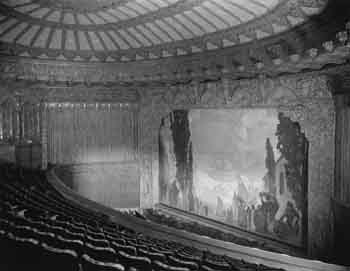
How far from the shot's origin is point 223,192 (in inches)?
465

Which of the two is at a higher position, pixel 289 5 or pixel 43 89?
pixel 289 5

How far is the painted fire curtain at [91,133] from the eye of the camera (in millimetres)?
13984

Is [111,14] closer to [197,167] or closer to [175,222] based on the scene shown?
[197,167]

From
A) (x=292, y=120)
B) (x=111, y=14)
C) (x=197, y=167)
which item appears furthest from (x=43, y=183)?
(x=292, y=120)

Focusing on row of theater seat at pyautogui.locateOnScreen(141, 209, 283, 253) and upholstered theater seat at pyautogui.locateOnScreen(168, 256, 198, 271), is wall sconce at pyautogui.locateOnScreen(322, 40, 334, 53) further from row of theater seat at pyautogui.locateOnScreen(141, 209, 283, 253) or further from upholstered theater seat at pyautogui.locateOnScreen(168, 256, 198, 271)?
row of theater seat at pyautogui.locateOnScreen(141, 209, 283, 253)

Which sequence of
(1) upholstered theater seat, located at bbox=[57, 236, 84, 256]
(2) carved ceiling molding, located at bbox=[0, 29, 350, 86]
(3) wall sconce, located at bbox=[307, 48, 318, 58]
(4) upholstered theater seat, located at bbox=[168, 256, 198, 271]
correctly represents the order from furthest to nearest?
(2) carved ceiling molding, located at bbox=[0, 29, 350, 86]
(3) wall sconce, located at bbox=[307, 48, 318, 58]
(4) upholstered theater seat, located at bbox=[168, 256, 198, 271]
(1) upholstered theater seat, located at bbox=[57, 236, 84, 256]

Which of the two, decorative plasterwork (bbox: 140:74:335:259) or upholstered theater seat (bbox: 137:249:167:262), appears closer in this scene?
upholstered theater seat (bbox: 137:249:167:262)

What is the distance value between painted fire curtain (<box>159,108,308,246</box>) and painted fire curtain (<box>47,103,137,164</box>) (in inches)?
64.9

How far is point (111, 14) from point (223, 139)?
5.17m

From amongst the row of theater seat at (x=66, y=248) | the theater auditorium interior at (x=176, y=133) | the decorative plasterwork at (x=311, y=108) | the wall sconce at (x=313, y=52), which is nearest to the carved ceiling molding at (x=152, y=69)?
the theater auditorium interior at (x=176, y=133)

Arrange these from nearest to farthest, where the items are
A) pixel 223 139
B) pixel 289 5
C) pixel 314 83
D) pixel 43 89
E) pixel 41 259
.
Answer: pixel 41 259 → pixel 289 5 → pixel 314 83 → pixel 223 139 → pixel 43 89

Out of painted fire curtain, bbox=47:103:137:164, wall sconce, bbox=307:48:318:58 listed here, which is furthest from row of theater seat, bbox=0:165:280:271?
painted fire curtain, bbox=47:103:137:164

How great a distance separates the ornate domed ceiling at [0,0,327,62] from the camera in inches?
312

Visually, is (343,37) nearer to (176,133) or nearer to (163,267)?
(163,267)
